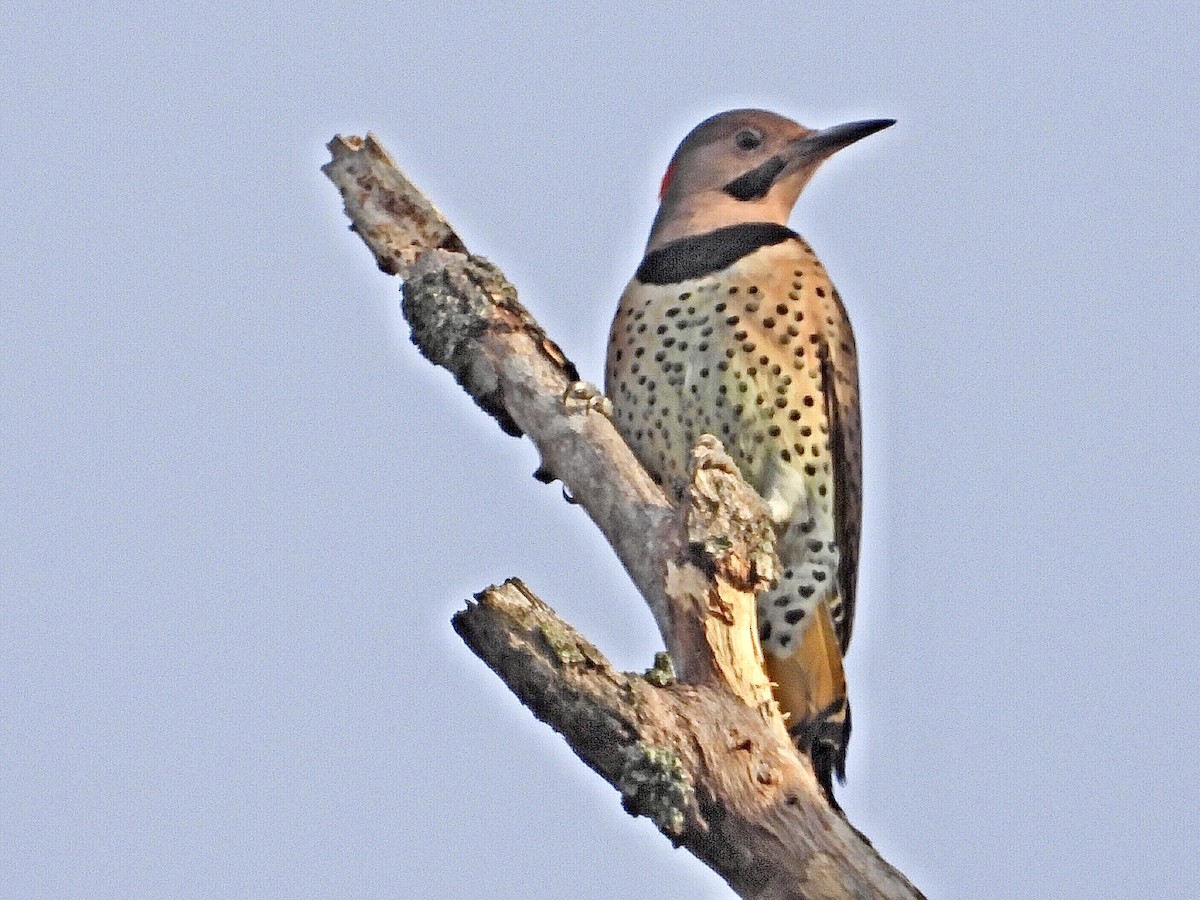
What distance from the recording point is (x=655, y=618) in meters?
4.19

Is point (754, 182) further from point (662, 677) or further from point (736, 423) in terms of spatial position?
point (662, 677)

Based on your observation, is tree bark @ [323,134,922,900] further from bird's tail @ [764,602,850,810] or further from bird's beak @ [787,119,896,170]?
bird's beak @ [787,119,896,170]

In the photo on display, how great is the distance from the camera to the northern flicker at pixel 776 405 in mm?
5094

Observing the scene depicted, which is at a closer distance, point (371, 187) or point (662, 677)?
point (662, 677)

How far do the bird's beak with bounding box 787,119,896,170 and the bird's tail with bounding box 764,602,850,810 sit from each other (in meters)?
1.52

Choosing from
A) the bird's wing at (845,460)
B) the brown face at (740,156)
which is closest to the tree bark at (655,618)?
the bird's wing at (845,460)

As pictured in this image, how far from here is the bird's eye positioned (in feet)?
18.8

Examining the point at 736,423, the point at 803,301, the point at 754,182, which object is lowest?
the point at 736,423

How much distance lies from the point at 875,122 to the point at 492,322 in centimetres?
165

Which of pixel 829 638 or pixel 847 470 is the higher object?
pixel 847 470

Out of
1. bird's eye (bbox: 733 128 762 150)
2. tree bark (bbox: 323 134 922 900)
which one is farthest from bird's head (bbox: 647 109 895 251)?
tree bark (bbox: 323 134 922 900)

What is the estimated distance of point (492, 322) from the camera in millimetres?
4773

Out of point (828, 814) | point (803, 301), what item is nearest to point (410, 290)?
point (803, 301)

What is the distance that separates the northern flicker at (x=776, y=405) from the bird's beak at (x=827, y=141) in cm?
35
